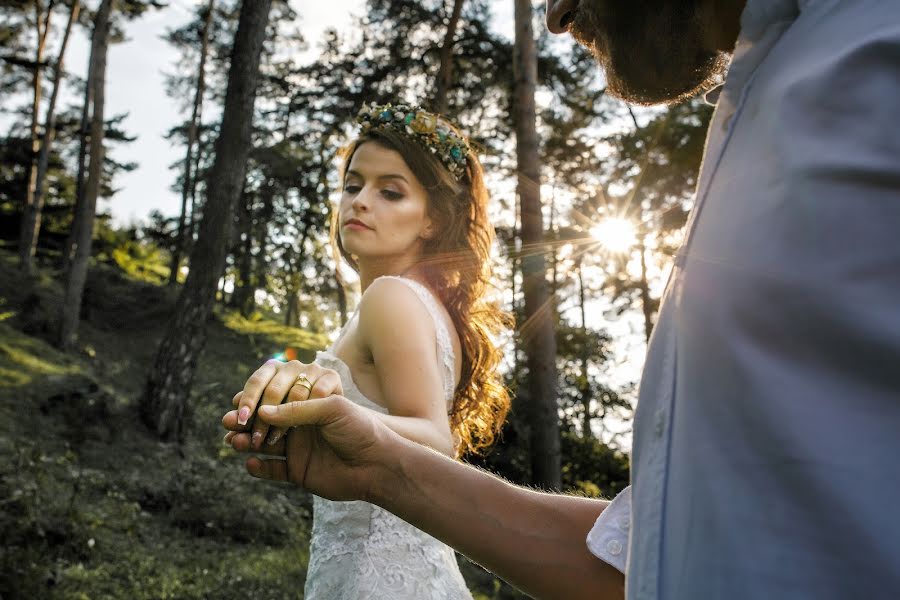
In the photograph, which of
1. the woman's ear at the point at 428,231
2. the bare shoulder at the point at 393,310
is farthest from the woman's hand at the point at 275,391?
the woman's ear at the point at 428,231

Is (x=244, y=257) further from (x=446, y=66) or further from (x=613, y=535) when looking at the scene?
(x=613, y=535)

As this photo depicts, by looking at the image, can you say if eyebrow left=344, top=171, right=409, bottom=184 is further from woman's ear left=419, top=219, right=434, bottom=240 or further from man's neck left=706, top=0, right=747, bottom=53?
man's neck left=706, top=0, right=747, bottom=53

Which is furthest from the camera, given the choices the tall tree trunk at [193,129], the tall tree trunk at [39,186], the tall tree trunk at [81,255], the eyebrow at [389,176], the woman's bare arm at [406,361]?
the tall tree trunk at [193,129]

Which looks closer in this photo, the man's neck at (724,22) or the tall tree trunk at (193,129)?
the man's neck at (724,22)

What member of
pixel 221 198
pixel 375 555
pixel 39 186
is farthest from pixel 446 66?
pixel 39 186

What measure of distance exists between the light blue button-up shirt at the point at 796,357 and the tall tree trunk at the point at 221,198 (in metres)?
8.64

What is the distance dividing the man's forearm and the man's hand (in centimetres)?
5

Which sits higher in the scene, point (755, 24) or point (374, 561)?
point (755, 24)

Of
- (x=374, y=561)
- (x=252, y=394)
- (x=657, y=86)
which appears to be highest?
(x=657, y=86)

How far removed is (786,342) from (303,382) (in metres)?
1.00

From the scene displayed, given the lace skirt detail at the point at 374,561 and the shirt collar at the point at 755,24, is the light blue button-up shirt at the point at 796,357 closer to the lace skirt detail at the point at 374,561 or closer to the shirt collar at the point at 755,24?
the shirt collar at the point at 755,24

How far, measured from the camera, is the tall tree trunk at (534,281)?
27.5 ft

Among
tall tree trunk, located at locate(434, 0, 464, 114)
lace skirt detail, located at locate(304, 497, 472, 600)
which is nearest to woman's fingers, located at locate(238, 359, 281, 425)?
lace skirt detail, located at locate(304, 497, 472, 600)

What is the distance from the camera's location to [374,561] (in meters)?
2.04
